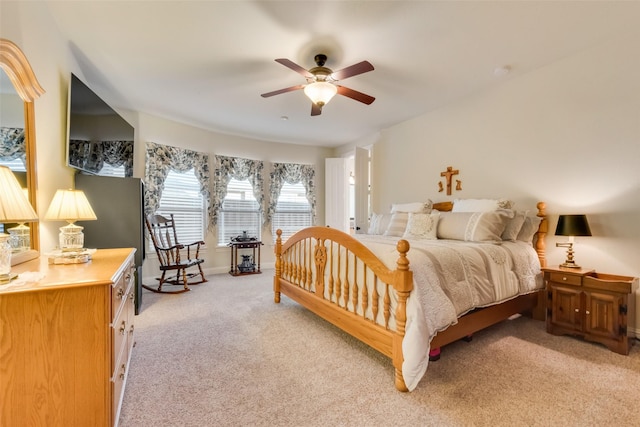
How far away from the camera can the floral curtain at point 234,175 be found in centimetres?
494

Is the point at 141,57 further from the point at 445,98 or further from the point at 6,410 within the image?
the point at 445,98

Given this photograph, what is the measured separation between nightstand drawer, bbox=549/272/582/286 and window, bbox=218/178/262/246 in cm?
443

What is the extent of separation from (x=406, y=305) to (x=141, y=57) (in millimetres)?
3211

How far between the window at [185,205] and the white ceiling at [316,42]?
4.32 feet

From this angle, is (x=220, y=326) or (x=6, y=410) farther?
(x=220, y=326)

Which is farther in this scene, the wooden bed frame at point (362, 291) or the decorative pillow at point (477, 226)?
the decorative pillow at point (477, 226)

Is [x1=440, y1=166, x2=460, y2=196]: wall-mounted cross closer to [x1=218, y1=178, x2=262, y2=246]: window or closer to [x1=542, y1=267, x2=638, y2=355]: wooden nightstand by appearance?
[x1=542, y1=267, x2=638, y2=355]: wooden nightstand

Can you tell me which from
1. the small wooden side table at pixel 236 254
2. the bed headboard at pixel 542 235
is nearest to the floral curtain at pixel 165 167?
the small wooden side table at pixel 236 254

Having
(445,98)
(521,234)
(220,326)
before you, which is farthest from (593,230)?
(220,326)

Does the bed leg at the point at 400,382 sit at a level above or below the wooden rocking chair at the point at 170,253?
below

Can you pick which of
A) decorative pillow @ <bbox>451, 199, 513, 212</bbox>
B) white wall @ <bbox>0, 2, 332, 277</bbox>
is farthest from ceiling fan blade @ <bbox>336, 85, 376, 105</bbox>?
white wall @ <bbox>0, 2, 332, 277</bbox>

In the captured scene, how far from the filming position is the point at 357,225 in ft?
16.0

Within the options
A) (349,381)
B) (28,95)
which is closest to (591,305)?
(349,381)

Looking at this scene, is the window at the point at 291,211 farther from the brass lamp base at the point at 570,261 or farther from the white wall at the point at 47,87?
the brass lamp base at the point at 570,261
